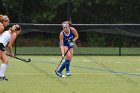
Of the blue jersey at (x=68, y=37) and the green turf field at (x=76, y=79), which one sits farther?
the blue jersey at (x=68, y=37)

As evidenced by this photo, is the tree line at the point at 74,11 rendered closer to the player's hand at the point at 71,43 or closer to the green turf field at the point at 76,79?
the green turf field at the point at 76,79

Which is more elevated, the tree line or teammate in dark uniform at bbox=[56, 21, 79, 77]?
teammate in dark uniform at bbox=[56, 21, 79, 77]

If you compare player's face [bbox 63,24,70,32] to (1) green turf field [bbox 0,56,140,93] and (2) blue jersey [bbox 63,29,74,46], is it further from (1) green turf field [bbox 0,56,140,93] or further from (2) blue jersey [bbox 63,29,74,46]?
(1) green turf field [bbox 0,56,140,93]

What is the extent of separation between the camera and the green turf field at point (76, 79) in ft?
43.0

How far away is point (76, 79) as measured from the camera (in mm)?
15633

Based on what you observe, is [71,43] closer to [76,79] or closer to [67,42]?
[67,42]

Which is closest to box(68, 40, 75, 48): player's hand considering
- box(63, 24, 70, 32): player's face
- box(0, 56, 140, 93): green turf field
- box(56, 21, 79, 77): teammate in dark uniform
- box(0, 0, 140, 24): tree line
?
box(56, 21, 79, 77): teammate in dark uniform

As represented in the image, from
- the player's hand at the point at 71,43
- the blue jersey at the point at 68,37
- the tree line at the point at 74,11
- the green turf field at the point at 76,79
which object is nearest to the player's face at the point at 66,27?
the blue jersey at the point at 68,37

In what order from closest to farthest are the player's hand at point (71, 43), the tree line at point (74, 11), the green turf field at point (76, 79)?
the green turf field at point (76, 79) → the player's hand at point (71, 43) → the tree line at point (74, 11)

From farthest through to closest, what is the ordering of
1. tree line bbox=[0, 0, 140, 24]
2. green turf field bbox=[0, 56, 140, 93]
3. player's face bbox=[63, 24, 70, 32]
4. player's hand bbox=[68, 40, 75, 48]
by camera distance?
tree line bbox=[0, 0, 140, 24] → player's hand bbox=[68, 40, 75, 48] → player's face bbox=[63, 24, 70, 32] → green turf field bbox=[0, 56, 140, 93]

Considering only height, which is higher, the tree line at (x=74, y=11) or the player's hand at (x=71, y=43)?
the player's hand at (x=71, y=43)

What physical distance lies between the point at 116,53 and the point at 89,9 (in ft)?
54.3

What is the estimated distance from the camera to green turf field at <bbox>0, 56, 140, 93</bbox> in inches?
516

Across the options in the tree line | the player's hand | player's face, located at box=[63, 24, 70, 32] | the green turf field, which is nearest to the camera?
the green turf field
